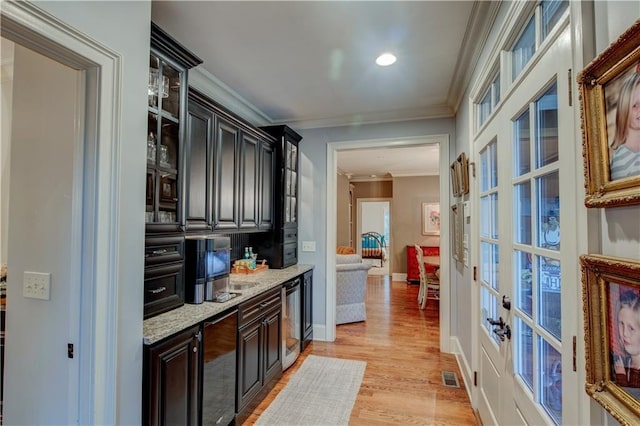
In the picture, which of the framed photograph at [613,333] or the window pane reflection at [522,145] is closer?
the framed photograph at [613,333]

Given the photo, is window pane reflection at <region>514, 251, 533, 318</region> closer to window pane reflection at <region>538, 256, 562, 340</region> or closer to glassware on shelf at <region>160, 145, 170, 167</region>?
window pane reflection at <region>538, 256, 562, 340</region>

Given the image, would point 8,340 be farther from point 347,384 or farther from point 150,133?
point 347,384

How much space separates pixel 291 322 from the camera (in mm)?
3314

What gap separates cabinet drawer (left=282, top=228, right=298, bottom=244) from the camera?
3.66 metres

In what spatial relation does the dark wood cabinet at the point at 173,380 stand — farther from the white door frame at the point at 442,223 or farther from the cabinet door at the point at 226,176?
the white door frame at the point at 442,223

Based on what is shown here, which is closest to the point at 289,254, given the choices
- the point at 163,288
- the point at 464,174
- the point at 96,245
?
the point at 163,288

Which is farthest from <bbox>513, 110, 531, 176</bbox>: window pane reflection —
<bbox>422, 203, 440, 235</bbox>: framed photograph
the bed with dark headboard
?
the bed with dark headboard

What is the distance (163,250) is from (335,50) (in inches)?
75.0

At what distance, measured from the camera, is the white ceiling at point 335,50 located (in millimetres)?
1951

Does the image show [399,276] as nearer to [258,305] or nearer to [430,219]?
[430,219]

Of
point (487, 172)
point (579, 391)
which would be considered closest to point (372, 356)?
point (487, 172)

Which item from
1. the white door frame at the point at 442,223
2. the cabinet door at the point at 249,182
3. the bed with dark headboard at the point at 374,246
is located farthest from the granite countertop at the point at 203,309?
the bed with dark headboard at the point at 374,246

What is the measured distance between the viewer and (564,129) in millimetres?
1063

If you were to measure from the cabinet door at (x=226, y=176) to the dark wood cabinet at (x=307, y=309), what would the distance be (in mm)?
1244
